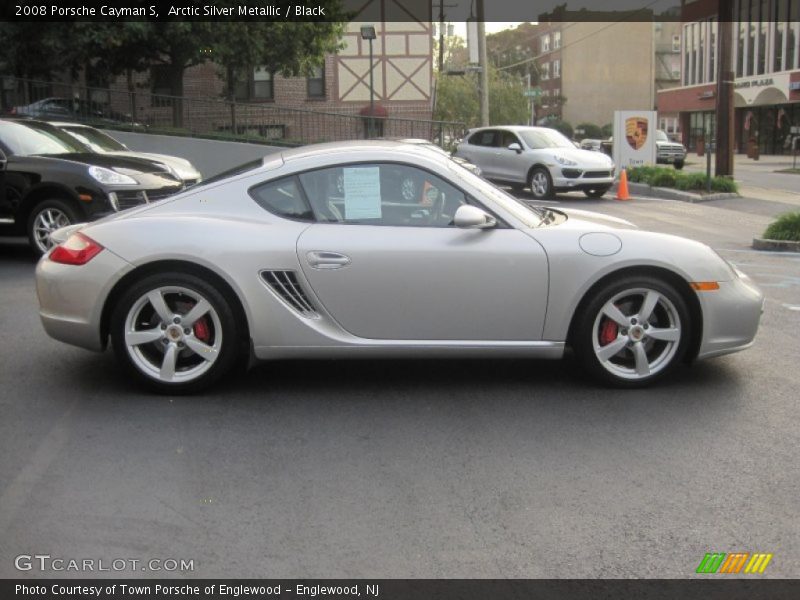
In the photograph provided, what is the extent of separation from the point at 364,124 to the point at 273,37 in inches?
161

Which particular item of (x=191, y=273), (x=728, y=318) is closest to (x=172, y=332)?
(x=191, y=273)

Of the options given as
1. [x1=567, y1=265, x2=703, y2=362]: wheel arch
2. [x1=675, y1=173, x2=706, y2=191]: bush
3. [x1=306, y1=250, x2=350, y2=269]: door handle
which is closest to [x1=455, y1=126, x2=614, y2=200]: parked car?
[x1=675, y1=173, x2=706, y2=191]: bush

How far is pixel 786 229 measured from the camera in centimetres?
1251

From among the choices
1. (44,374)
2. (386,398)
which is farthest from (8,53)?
(386,398)

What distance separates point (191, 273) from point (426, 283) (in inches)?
53.1

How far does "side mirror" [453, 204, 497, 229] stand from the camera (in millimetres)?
5461

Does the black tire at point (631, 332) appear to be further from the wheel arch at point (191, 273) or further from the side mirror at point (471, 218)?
the wheel arch at point (191, 273)

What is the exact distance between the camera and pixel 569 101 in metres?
90.9

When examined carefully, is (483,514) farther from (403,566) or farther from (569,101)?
(569,101)

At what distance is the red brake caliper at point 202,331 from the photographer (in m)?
5.53

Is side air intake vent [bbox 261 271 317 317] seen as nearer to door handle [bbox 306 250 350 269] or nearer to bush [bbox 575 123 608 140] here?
door handle [bbox 306 250 350 269]

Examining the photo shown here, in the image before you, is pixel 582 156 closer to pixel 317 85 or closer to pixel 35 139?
pixel 35 139

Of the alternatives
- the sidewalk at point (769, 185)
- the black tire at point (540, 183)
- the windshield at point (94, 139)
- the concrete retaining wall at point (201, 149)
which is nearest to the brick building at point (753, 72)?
the sidewalk at point (769, 185)

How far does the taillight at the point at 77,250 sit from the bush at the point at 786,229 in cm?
951
